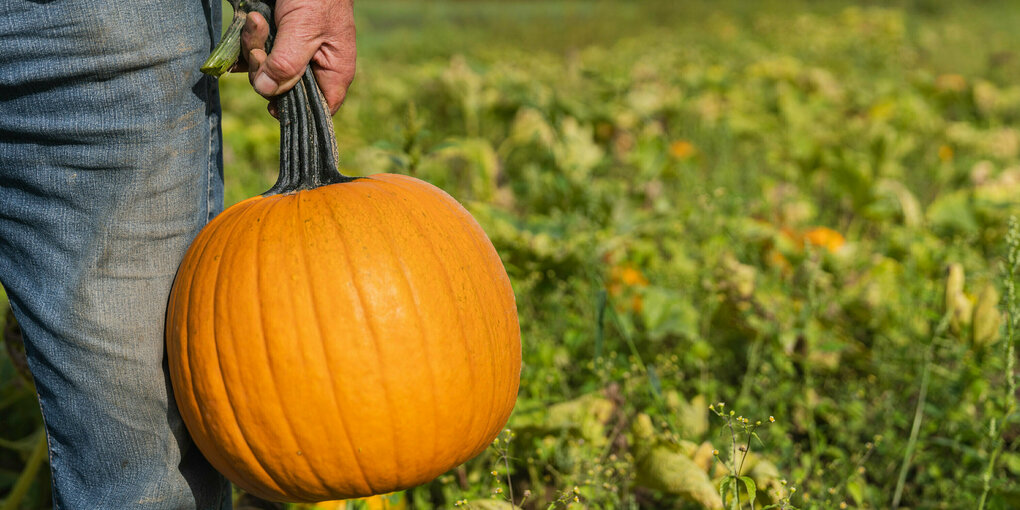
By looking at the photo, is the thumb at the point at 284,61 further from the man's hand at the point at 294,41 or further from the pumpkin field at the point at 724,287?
the pumpkin field at the point at 724,287

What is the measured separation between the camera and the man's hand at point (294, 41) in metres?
1.07

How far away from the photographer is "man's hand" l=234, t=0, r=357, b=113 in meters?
1.07

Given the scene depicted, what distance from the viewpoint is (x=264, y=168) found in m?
3.60

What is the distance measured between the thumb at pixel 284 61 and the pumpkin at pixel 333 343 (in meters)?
0.09

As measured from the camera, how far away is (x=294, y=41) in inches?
42.3

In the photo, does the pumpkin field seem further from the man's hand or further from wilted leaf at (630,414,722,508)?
the man's hand

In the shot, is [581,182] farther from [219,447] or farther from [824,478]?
[219,447]

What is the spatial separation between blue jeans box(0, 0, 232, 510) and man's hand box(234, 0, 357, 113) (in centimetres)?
10

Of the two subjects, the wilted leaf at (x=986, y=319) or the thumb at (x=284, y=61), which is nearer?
the thumb at (x=284, y=61)

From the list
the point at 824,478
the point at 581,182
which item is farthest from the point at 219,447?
the point at 581,182

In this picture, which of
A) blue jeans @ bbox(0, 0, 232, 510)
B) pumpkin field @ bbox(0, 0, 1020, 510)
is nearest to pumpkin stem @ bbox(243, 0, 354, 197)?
blue jeans @ bbox(0, 0, 232, 510)

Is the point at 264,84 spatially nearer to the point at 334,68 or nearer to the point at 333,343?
the point at 334,68

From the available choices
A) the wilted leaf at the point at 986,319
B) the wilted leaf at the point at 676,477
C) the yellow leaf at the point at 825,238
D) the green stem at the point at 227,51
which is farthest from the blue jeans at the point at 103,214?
the yellow leaf at the point at 825,238

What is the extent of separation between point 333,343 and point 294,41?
0.42 metres
